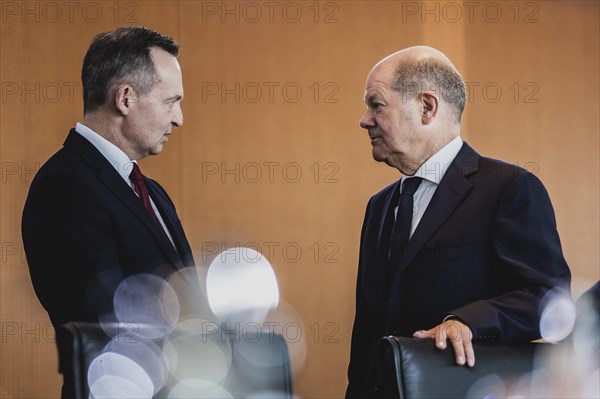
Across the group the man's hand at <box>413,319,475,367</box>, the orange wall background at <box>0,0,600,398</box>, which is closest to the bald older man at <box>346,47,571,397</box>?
the man's hand at <box>413,319,475,367</box>

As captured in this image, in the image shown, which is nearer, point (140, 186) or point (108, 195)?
point (108, 195)

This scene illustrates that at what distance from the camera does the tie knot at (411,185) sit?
2.46m

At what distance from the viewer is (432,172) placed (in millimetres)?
2469

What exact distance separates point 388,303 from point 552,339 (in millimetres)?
451

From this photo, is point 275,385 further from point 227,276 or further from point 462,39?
point 462,39

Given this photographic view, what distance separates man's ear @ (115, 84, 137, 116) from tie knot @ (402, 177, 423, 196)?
0.85 m

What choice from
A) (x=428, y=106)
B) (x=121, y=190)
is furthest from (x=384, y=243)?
(x=121, y=190)

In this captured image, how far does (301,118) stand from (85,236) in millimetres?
2802

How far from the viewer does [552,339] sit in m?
2.10

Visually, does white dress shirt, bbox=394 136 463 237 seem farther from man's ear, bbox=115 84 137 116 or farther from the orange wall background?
the orange wall background

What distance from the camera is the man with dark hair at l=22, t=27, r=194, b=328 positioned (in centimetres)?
209

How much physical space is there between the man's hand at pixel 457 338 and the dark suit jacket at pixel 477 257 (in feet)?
0.47

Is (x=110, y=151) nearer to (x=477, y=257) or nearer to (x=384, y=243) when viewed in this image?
(x=384, y=243)

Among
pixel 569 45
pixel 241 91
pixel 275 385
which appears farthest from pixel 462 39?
pixel 275 385
